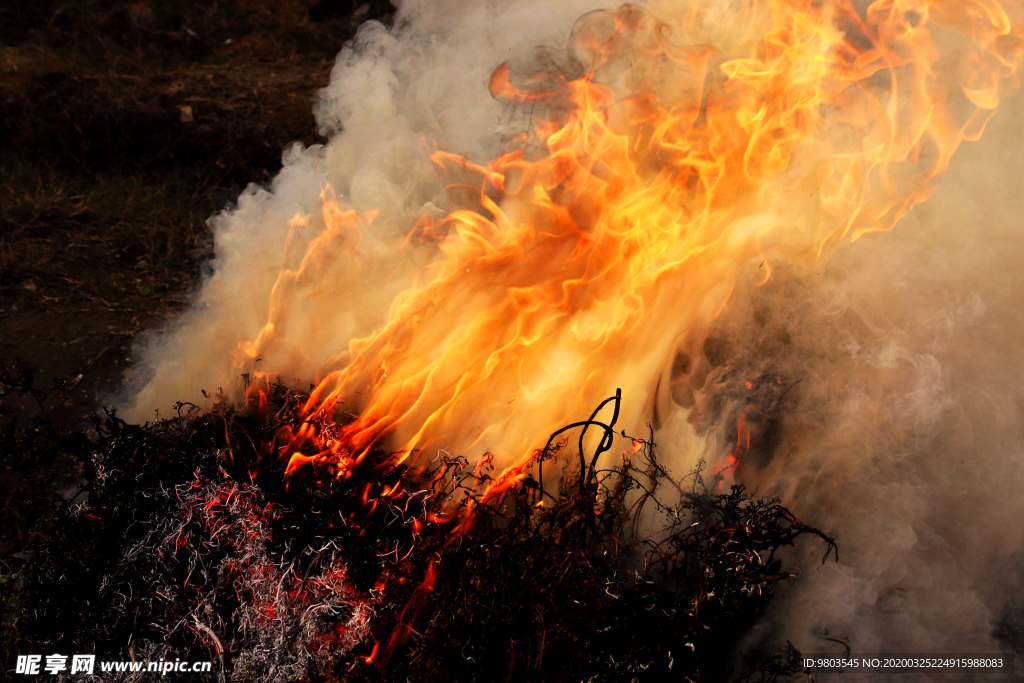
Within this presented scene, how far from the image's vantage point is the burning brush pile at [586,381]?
368 cm

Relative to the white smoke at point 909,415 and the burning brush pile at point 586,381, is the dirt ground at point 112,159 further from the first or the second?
the white smoke at point 909,415

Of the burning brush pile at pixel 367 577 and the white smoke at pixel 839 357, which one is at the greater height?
the white smoke at pixel 839 357

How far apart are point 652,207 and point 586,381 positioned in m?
1.47

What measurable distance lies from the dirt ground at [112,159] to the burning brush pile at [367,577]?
1481 mm

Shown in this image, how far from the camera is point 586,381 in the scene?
4723 millimetres

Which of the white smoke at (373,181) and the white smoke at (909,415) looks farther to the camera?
the white smoke at (373,181)

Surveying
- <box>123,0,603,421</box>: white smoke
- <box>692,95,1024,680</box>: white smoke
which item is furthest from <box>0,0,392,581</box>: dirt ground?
<box>692,95,1024,680</box>: white smoke

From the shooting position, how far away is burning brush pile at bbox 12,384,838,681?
11.6ft

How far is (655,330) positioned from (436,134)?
268 centimetres

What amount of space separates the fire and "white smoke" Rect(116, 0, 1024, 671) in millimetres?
247

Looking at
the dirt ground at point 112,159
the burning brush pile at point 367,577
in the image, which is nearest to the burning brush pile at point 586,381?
the burning brush pile at point 367,577

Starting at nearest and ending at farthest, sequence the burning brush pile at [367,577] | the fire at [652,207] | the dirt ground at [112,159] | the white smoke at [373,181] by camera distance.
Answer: the burning brush pile at [367,577], the fire at [652,207], the white smoke at [373,181], the dirt ground at [112,159]

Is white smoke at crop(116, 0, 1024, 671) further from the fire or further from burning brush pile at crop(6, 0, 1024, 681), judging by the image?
the fire

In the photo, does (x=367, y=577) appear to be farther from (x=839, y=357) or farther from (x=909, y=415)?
Answer: (x=909, y=415)
